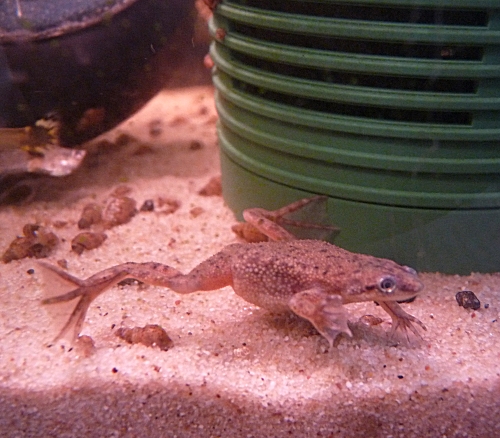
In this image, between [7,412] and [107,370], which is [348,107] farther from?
[7,412]

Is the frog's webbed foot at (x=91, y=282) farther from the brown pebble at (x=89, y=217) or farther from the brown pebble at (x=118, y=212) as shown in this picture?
the brown pebble at (x=89, y=217)

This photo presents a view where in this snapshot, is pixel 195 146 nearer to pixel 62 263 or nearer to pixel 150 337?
pixel 62 263

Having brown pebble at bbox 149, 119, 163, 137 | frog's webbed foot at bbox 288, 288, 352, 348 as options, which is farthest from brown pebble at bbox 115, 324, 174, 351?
brown pebble at bbox 149, 119, 163, 137

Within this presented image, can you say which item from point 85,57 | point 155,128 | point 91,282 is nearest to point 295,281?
point 91,282

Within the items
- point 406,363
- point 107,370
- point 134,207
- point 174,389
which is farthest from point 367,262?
point 134,207

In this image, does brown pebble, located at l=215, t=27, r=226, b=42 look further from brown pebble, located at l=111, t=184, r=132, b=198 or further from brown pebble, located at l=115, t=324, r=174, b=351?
brown pebble, located at l=115, t=324, r=174, b=351

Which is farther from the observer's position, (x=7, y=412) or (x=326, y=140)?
→ (x=326, y=140)

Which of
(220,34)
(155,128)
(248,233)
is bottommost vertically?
(155,128)
